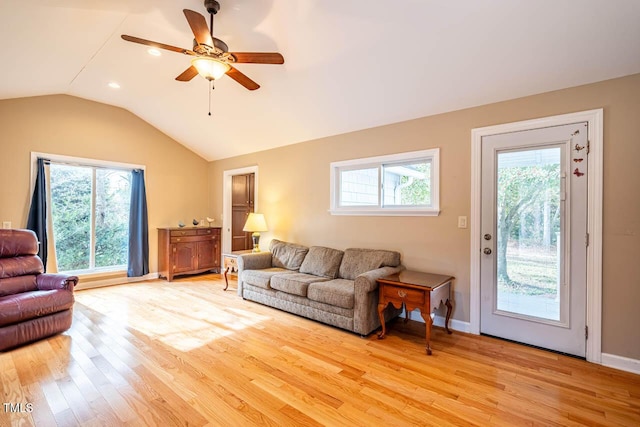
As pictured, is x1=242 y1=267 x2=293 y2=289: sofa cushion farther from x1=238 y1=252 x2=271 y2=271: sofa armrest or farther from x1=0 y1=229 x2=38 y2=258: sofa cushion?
x1=0 y1=229 x2=38 y2=258: sofa cushion

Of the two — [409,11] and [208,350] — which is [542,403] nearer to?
[208,350]

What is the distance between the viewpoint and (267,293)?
151 inches

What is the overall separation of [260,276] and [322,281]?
0.91 metres

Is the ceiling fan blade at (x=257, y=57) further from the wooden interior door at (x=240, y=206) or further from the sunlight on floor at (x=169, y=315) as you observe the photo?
the wooden interior door at (x=240, y=206)

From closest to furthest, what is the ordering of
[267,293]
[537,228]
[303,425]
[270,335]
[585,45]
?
1. [303,425]
2. [585,45]
3. [537,228]
4. [270,335]
5. [267,293]

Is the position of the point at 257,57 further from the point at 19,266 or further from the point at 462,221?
the point at 19,266

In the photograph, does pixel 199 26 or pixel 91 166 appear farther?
pixel 91 166

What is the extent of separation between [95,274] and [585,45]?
22.4 ft

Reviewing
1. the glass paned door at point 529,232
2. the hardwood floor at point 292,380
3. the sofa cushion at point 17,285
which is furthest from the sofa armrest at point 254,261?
the glass paned door at point 529,232

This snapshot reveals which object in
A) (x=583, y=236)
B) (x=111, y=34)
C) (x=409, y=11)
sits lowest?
(x=583, y=236)

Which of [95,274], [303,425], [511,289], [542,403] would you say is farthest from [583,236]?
[95,274]

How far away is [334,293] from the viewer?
10.2ft

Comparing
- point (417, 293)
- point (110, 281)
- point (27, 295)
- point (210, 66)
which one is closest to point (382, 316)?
point (417, 293)

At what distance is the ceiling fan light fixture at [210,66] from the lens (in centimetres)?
236
